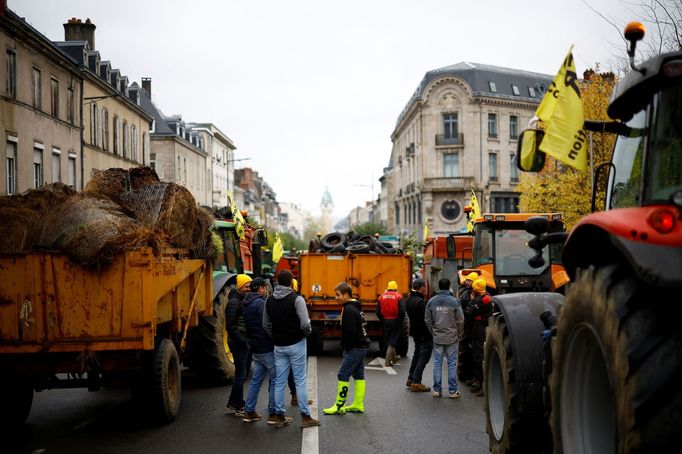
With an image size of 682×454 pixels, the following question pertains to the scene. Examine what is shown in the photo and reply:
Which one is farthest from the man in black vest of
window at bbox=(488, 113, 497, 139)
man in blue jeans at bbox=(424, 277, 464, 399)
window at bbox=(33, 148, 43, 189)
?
window at bbox=(488, 113, 497, 139)

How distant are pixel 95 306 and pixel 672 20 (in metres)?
12.2

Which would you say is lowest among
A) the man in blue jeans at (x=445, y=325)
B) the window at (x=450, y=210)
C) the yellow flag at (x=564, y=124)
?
the man in blue jeans at (x=445, y=325)

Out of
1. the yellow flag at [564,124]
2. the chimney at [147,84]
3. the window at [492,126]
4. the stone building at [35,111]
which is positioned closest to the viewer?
the yellow flag at [564,124]

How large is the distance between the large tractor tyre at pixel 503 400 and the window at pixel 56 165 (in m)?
28.8

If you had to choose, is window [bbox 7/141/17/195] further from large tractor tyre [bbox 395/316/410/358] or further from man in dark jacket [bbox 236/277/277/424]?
man in dark jacket [bbox 236/277/277/424]

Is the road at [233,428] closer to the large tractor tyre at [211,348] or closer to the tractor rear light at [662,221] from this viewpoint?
the large tractor tyre at [211,348]

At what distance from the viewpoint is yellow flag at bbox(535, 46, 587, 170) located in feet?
15.9

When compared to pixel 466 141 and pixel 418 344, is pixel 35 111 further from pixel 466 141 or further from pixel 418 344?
pixel 466 141

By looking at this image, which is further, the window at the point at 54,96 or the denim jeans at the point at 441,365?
the window at the point at 54,96

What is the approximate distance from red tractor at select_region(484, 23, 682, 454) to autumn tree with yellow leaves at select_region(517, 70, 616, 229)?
18.8 meters

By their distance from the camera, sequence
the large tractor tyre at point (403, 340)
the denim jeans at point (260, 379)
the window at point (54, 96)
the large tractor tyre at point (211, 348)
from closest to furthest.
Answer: the denim jeans at point (260, 379) < the large tractor tyre at point (211, 348) < the large tractor tyre at point (403, 340) < the window at point (54, 96)

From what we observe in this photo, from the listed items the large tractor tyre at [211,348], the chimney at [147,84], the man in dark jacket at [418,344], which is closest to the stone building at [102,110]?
the chimney at [147,84]

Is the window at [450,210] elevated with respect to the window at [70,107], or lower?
lower

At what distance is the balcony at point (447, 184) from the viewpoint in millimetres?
65062
